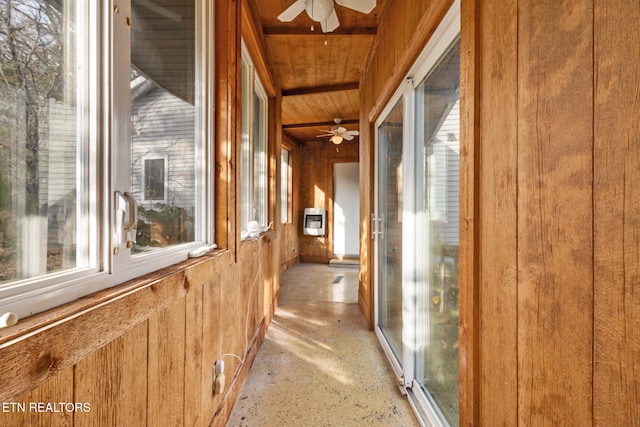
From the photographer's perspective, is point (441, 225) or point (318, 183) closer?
point (441, 225)

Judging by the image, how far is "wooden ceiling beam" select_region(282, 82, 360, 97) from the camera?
358cm

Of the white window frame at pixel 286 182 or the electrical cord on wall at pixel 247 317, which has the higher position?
the white window frame at pixel 286 182

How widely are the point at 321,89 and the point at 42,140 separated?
3488 mm

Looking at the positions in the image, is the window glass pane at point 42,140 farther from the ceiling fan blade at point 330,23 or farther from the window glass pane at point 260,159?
the window glass pane at point 260,159

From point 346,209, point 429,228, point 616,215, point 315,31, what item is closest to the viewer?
point 616,215

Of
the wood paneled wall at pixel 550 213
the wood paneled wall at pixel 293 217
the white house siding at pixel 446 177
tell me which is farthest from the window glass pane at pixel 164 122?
the wood paneled wall at pixel 293 217

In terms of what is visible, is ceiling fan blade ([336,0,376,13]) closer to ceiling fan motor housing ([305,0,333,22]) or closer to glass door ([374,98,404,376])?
ceiling fan motor housing ([305,0,333,22])

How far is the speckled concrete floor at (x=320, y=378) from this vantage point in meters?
1.59

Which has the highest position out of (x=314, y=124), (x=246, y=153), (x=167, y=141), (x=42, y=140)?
(x=314, y=124)

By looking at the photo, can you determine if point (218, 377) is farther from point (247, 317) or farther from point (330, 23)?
point (330, 23)

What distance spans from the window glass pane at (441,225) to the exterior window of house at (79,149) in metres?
1.23

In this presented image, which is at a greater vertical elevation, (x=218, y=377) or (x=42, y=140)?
(x=42, y=140)

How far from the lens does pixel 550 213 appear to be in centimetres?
65

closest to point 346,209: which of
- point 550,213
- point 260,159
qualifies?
point 260,159
